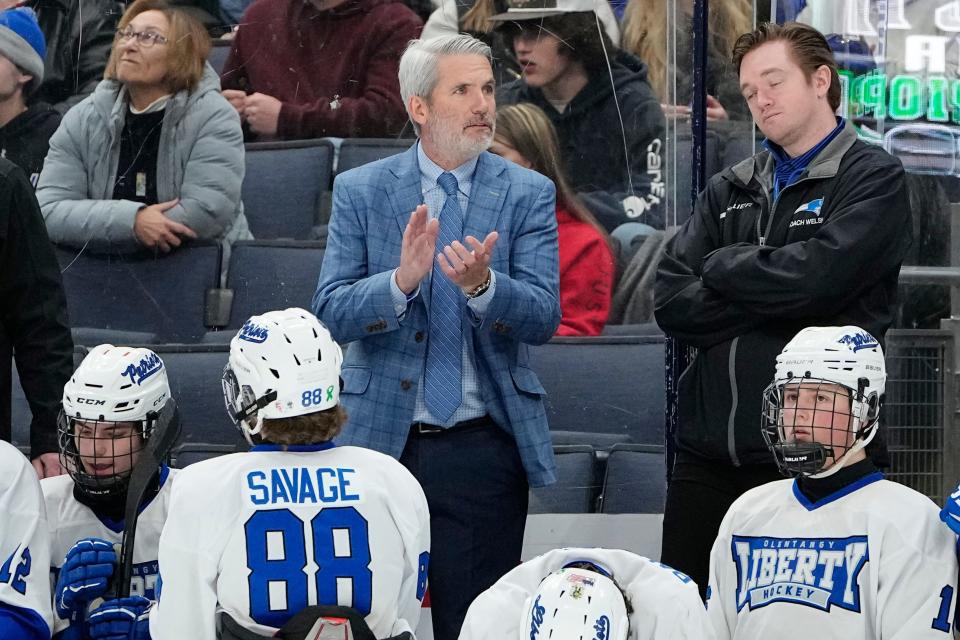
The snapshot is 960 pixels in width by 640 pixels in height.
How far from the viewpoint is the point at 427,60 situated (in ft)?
12.5

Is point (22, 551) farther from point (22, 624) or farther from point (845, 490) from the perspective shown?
point (845, 490)

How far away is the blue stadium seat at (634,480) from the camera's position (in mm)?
4543

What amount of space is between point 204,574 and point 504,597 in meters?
0.56

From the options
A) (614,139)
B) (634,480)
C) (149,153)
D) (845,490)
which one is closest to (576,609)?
(845,490)

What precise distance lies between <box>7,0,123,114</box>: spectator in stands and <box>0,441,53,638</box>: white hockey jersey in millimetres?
1888

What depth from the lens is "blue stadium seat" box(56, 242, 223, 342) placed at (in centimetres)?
471

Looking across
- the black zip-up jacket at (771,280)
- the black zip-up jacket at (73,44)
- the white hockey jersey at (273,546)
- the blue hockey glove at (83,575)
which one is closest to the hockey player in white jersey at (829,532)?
the black zip-up jacket at (771,280)

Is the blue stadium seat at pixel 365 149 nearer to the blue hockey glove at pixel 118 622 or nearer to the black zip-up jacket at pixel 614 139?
the black zip-up jacket at pixel 614 139

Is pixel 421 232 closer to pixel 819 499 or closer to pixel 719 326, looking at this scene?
pixel 719 326

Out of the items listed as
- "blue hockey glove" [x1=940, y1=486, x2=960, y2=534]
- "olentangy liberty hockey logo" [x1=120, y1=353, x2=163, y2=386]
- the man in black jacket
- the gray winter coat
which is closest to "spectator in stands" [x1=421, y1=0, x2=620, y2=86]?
the gray winter coat

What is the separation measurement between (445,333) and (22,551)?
1141 millimetres

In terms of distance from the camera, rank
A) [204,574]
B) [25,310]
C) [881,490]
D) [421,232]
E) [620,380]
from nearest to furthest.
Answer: [204,574]
[881,490]
[421,232]
[25,310]
[620,380]

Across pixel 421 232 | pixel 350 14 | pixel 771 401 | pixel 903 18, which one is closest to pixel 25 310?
pixel 421 232

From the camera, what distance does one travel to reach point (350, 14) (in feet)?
15.4
